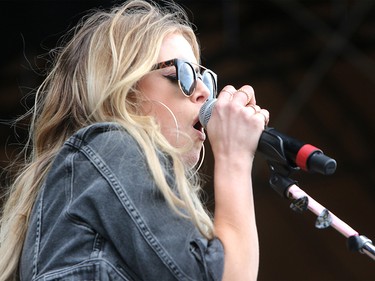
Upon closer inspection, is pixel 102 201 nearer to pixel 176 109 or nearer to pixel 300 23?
pixel 176 109

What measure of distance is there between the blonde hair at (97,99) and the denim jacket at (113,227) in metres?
0.06

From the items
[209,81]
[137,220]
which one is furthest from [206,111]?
[137,220]

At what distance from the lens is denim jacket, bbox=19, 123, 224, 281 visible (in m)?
1.45

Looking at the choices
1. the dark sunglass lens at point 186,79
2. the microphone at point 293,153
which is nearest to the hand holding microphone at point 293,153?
the microphone at point 293,153

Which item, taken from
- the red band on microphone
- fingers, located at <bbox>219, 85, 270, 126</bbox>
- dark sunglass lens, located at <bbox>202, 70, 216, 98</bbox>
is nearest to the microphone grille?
fingers, located at <bbox>219, 85, 270, 126</bbox>

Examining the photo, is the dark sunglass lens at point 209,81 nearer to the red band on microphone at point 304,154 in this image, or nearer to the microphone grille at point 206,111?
the microphone grille at point 206,111

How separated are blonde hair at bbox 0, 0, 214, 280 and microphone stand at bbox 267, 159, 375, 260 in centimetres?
18

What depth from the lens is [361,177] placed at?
23.1 feet

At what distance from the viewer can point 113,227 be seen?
147cm

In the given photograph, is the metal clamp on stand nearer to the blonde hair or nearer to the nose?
the blonde hair

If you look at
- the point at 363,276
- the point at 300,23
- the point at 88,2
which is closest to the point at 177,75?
the point at 88,2

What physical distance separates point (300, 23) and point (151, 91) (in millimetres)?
4450

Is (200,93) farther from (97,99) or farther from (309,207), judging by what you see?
(309,207)

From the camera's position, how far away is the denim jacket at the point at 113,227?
1450mm
